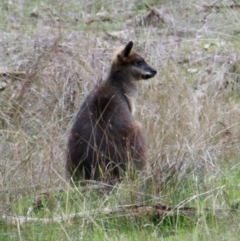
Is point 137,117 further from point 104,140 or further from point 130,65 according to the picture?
point 104,140

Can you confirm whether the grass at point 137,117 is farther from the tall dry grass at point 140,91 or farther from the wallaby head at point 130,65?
the wallaby head at point 130,65

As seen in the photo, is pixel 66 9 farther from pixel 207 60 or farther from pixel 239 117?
pixel 239 117

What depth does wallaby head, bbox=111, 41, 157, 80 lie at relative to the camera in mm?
8070

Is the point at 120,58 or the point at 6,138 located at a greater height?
the point at 120,58

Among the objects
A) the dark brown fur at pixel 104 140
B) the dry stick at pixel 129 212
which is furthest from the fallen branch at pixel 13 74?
the dry stick at pixel 129 212

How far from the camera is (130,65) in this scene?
26.8 ft

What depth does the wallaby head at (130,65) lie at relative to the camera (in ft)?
26.5

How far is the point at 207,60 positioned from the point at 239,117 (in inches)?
98.5

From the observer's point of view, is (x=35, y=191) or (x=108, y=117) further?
(x=108, y=117)

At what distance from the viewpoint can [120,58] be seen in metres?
8.14

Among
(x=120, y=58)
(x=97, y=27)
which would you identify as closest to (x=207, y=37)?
(x=97, y=27)

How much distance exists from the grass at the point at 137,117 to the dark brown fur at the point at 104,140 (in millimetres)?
182

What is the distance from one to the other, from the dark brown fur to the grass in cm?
18

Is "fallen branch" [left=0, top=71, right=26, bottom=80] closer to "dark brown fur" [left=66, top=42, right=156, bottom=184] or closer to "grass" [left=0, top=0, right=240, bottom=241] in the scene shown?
"grass" [left=0, top=0, right=240, bottom=241]
